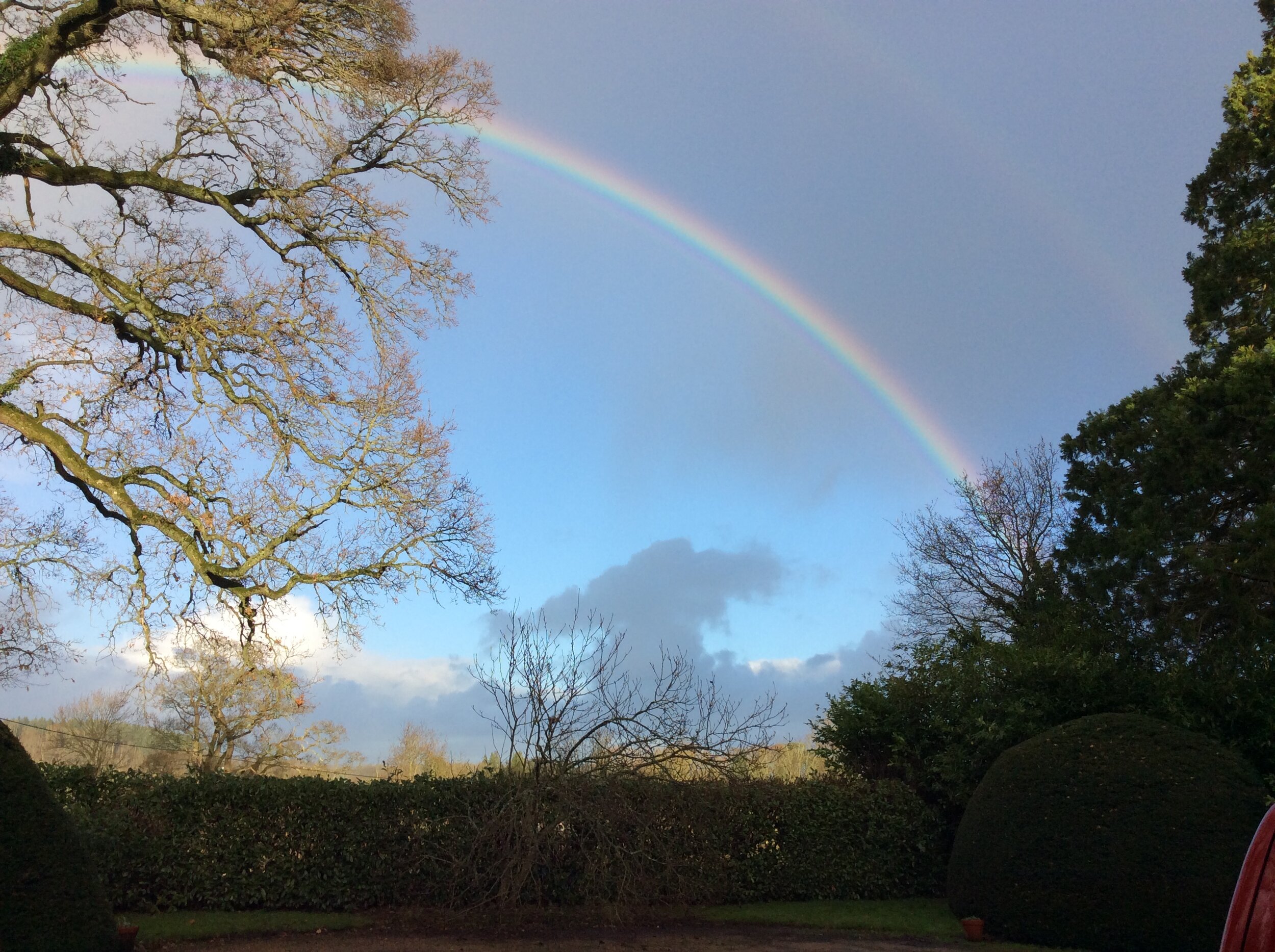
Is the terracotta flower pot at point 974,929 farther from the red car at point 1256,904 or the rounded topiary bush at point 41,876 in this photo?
the red car at point 1256,904

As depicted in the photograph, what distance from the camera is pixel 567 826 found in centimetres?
1136

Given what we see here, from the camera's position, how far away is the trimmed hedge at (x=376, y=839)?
37.0ft

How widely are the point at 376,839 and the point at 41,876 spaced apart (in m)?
4.75

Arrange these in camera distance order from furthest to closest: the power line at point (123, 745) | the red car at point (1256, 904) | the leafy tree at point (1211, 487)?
the power line at point (123, 745)
the leafy tree at point (1211, 487)
the red car at point (1256, 904)

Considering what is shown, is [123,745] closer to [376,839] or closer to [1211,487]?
[376,839]

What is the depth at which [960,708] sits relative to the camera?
15.0m

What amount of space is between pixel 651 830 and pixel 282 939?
15.1 ft

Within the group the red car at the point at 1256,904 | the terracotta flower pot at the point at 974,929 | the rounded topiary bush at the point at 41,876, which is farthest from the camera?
the terracotta flower pot at the point at 974,929

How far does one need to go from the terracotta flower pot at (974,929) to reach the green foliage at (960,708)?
11.1 ft

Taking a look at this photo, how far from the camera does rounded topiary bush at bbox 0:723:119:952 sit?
311 inches

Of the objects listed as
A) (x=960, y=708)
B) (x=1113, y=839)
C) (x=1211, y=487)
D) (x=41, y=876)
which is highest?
(x=1211, y=487)

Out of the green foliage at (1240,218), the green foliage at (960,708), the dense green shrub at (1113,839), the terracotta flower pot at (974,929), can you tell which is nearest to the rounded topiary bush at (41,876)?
the terracotta flower pot at (974,929)

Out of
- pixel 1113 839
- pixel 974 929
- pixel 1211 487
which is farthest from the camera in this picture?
pixel 1211 487

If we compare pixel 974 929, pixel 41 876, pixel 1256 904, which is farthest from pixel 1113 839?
pixel 41 876
